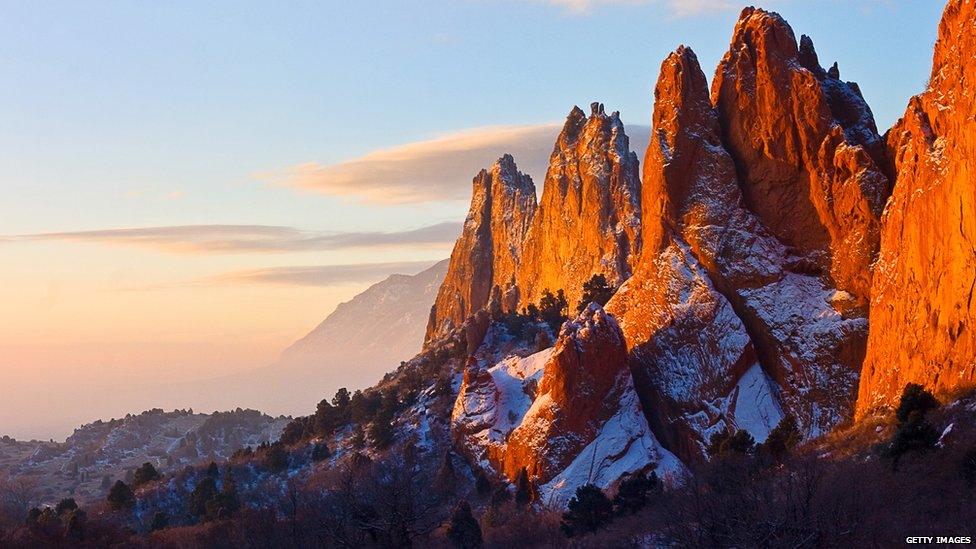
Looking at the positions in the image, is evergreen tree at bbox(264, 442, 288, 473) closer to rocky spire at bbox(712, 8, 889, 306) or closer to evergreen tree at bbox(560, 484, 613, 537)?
evergreen tree at bbox(560, 484, 613, 537)

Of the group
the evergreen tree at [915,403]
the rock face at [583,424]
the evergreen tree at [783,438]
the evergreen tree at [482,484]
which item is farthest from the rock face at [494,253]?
the evergreen tree at [915,403]

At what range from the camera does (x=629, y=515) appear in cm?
8306

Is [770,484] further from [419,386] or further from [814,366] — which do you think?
[419,386]

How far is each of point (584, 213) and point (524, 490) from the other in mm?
76041

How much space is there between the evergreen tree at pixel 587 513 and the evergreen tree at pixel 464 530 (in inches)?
238

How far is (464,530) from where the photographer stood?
8425 centimetres

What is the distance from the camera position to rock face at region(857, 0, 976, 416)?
7331 centimetres

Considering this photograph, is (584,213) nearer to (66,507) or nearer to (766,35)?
(766,35)

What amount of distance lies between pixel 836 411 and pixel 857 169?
19.1 metres

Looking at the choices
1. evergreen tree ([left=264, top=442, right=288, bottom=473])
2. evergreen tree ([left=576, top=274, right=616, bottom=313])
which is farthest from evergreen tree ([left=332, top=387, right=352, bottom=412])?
evergreen tree ([left=576, top=274, right=616, bottom=313])

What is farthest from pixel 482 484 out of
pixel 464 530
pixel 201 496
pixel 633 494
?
pixel 201 496

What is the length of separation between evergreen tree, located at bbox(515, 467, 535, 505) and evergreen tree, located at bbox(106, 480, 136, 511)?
47169 mm

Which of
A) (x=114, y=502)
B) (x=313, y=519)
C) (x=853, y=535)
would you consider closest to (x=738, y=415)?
(x=313, y=519)

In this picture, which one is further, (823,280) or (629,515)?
(823,280)
